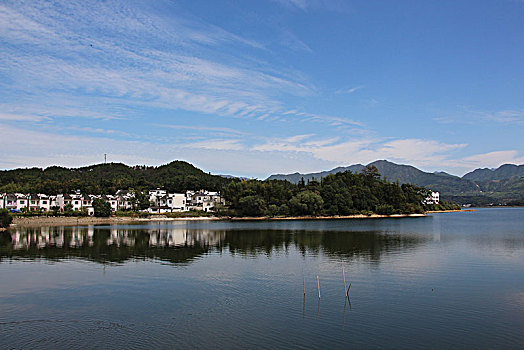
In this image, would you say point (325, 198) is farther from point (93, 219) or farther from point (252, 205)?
point (93, 219)

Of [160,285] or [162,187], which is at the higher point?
[162,187]

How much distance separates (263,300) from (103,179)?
94.1m

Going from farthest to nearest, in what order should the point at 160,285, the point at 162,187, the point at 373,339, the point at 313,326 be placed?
the point at 162,187 → the point at 160,285 → the point at 313,326 → the point at 373,339

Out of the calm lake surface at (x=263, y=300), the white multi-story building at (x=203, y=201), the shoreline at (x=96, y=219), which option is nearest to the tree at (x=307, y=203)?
the shoreline at (x=96, y=219)

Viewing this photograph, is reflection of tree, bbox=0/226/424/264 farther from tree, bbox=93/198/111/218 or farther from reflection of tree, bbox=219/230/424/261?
tree, bbox=93/198/111/218

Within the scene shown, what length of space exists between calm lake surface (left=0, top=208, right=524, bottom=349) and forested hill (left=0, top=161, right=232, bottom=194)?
6435 cm

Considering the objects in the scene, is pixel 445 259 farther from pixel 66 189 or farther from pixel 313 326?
pixel 66 189

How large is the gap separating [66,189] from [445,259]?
77.4 meters

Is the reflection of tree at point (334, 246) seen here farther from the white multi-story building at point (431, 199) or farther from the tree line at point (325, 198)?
the white multi-story building at point (431, 199)

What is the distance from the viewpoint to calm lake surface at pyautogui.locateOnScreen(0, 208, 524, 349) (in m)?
9.94

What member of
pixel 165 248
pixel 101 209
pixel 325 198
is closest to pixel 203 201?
pixel 101 209

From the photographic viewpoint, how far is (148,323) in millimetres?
11180

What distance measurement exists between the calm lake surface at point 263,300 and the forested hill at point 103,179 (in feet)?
211

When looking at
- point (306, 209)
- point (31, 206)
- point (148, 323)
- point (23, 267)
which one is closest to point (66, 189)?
point (31, 206)
